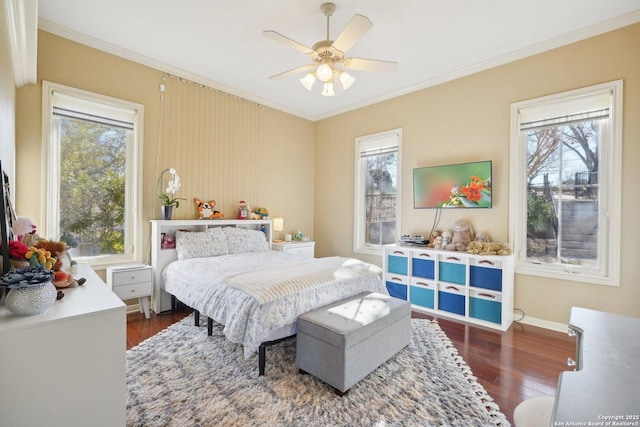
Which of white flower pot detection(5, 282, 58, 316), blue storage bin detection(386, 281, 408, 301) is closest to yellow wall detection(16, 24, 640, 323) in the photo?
blue storage bin detection(386, 281, 408, 301)

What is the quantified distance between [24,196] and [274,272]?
2.50 m

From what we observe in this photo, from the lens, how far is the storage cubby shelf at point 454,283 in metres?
3.07

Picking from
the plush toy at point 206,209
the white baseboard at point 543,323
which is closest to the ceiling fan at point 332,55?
the plush toy at point 206,209

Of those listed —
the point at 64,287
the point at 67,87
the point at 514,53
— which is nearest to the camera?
the point at 64,287

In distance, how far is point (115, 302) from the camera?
4.32ft

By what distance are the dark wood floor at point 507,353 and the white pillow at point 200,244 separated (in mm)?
709

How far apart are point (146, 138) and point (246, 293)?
8.30ft

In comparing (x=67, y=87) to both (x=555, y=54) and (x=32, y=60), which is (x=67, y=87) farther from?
(x=555, y=54)

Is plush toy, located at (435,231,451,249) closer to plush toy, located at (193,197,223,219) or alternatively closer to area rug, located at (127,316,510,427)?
area rug, located at (127,316,510,427)

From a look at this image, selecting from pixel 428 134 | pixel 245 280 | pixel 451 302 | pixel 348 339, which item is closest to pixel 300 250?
pixel 451 302

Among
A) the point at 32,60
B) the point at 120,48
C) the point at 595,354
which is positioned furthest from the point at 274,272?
the point at 120,48

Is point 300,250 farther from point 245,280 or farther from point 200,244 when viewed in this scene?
point 245,280

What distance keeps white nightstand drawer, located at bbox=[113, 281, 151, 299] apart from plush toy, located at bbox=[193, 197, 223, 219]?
1.05 meters

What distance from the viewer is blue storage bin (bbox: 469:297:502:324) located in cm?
306
